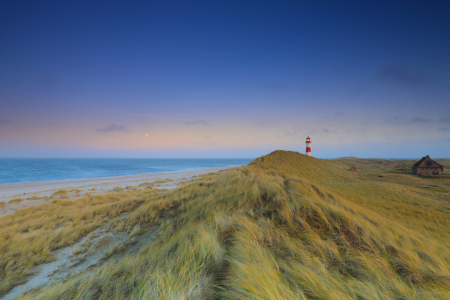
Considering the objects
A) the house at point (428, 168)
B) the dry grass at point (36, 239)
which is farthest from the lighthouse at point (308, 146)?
the dry grass at point (36, 239)

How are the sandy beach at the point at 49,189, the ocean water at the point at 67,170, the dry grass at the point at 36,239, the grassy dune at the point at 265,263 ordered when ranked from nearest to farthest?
the grassy dune at the point at 265,263 → the dry grass at the point at 36,239 → the sandy beach at the point at 49,189 → the ocean water at the point at 67,170

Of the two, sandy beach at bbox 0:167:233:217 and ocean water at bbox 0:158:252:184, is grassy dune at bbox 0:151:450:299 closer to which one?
sandy beach at bbox 0:167:233:217

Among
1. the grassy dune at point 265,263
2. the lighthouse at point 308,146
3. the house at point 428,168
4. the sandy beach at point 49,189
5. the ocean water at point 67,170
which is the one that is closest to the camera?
the grassy dune at point 265,263

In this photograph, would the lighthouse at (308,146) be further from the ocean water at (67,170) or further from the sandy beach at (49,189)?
the ocean water at (67,170)

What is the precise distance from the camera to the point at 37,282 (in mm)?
3146

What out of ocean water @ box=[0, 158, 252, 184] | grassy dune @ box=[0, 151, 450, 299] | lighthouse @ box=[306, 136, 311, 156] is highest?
lighthouse @ box=[306, 136, 311, 156]

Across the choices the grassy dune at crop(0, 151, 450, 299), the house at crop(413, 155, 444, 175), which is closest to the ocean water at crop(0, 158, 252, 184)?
the grassy dune at crop(0, 151, 450, 299)

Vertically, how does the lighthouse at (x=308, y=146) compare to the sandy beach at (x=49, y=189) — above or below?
above

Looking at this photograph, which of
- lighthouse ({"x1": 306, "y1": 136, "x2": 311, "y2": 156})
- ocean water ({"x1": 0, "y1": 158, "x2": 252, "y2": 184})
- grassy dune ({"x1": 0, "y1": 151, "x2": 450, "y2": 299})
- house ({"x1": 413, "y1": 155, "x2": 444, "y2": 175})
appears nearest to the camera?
grassy dune ({"x1": 0, "y1": 151, "x2": 450, "y2": 299})

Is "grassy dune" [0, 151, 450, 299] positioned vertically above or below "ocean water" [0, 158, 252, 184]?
above

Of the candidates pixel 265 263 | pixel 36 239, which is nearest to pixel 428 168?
pixel 265 263

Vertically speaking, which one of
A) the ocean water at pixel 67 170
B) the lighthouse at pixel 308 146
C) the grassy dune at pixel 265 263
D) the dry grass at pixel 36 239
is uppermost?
the lighthouse at pixel 308 146

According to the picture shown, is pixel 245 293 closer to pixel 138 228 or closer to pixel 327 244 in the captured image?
pixel 327 244

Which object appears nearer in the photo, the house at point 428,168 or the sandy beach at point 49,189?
the sandy beach at point 49,189
